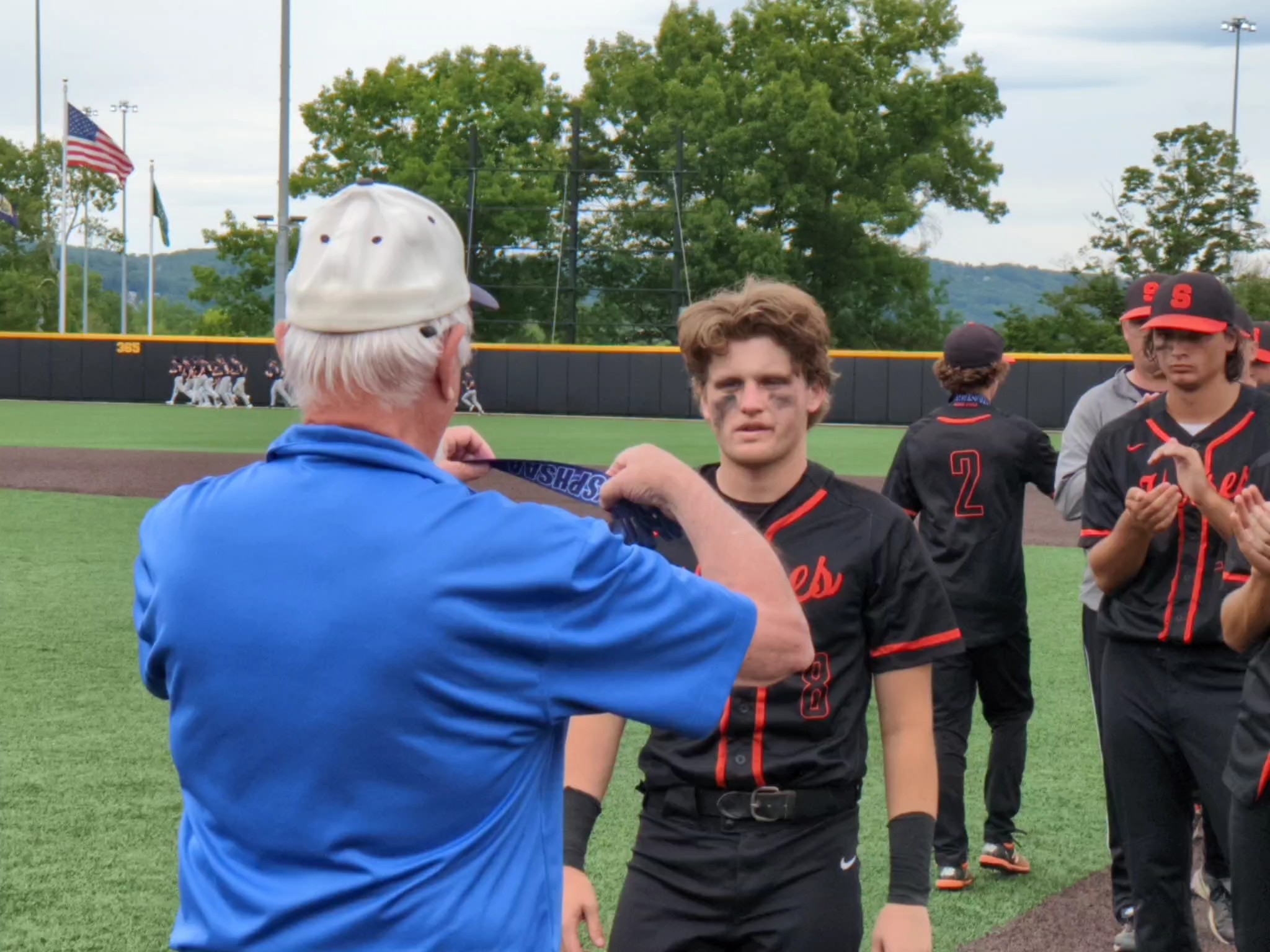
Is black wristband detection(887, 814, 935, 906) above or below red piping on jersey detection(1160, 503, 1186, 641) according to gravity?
below

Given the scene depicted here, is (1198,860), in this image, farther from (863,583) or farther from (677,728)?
(677,728)

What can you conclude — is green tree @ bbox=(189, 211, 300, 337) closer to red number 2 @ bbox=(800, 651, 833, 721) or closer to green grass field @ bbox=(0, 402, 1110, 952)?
green grass field @ bbox=(0, 402, 1110, 952)

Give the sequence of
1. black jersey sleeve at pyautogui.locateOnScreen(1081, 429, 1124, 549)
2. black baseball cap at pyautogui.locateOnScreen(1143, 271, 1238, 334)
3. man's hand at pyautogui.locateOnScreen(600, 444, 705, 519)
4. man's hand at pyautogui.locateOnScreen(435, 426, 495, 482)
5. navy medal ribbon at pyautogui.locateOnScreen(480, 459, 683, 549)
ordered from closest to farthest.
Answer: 1. man's hand at pyautogui.locateOnScreen(600, 444, 705, 519)
2. navy medal ribbon at pyautogui.locateOnScreen(480, 459, 683, 549)
3. man's hand at pyautogui.locateOnScreen(435, 426, 495, 482)
4. black baseball cap at pyautogui.locateOnScreen(1143, 271, 1238, 334)
5. black jersey sleeve at pyautogui.locateOnScreen(1081, 429, 1124, 549)

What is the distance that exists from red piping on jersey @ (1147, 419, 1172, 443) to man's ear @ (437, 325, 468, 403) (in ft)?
9.51

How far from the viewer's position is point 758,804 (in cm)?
286

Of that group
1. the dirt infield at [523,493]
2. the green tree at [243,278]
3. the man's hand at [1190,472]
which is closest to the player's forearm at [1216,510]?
the man's hand at [1190,472]

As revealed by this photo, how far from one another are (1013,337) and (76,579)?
40395 mm

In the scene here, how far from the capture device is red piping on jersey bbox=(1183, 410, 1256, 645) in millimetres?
4074

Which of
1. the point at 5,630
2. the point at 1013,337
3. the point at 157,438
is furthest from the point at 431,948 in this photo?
the point at 1013,337

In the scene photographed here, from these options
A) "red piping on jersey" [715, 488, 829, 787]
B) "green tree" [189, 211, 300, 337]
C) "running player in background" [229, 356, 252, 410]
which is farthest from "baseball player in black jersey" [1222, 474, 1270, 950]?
"green tree" [189, 211, 300, 337]

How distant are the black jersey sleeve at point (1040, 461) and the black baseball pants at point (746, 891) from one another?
331 cm

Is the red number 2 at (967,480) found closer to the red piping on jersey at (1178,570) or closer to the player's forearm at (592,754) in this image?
the red piping on jersey at (1178,570)

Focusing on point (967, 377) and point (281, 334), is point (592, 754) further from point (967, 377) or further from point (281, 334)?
point (967, 377)

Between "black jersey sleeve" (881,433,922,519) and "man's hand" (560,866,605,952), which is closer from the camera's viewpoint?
"man's hand" (560,866,605,952)
